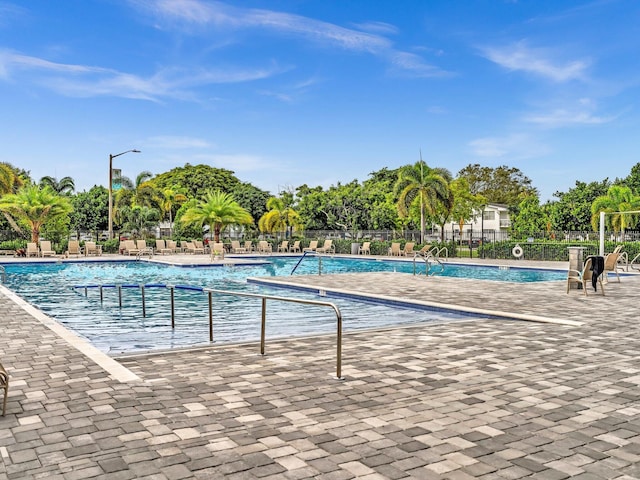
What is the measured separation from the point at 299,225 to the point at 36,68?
780 inches

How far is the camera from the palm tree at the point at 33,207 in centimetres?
3300

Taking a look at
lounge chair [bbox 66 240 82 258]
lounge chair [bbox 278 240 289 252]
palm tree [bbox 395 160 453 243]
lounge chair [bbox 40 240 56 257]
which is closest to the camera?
lounge chair [bbox 40 240 56 257]

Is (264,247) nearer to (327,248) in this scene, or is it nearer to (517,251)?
(327,248)

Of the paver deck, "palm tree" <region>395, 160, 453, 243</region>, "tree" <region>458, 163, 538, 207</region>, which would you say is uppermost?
"tree" <region>458, 163, 538, 207</region>

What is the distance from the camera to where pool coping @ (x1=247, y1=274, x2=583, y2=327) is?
9641mm

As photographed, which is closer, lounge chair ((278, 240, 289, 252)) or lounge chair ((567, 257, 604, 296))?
lounge chair ((567, 257, 604, 296))

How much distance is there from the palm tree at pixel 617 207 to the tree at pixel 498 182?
34.7 meters

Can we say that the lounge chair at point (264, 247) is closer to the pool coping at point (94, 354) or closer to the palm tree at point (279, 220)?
the palm tree at point (279, 220)

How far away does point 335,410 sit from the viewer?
4844mm

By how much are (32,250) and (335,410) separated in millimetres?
29264

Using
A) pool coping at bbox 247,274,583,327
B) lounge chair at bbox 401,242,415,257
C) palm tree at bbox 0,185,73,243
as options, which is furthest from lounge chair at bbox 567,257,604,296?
palm tree at bbox 0,185,73,243

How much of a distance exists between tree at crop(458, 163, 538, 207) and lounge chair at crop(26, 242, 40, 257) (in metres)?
61.6

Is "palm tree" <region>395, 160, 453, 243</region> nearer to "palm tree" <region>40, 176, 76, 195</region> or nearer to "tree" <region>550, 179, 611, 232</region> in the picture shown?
"tree" <region>550, 179, 611, 232</region>

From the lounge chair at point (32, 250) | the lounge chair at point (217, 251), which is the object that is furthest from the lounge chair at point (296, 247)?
the lounge chair at point (32, 250)
